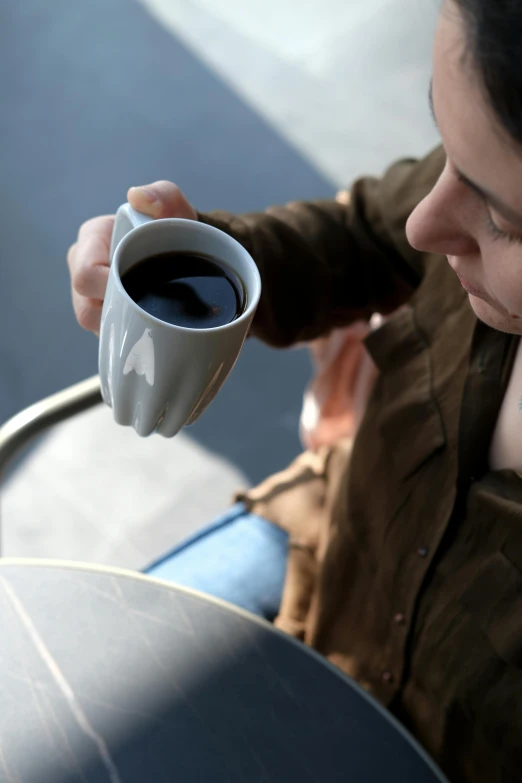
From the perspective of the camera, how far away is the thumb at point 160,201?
0.66 m

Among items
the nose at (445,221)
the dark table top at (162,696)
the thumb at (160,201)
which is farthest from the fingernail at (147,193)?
the dark table top at (162,696)

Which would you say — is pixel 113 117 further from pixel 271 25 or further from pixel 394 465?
pixel 394 465

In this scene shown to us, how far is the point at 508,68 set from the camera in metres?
0.44

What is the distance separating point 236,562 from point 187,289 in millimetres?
528

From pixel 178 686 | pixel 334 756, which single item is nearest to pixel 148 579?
pixel 178 686

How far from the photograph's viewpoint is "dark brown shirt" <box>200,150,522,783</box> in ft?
2.47

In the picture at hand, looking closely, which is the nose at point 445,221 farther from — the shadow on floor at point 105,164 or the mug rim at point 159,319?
the shadow on floor at point 105,164

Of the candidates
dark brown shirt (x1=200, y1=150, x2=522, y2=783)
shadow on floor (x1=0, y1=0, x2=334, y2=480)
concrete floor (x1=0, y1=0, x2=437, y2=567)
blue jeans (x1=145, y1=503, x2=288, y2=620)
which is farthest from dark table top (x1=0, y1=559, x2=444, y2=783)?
shadow on floor (x1=0, y1=0, x2=334, y2=480)

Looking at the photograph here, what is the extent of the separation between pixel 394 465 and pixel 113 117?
171cm

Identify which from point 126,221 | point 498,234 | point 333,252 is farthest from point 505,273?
point 333,252

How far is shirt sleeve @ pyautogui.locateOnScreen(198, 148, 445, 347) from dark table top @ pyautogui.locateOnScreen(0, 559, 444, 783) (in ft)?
1.04

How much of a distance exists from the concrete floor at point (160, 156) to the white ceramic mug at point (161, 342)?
3.30ft

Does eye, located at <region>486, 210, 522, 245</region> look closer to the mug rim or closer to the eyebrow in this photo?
the eyebrow

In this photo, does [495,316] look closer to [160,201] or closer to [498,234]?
[498,234]
